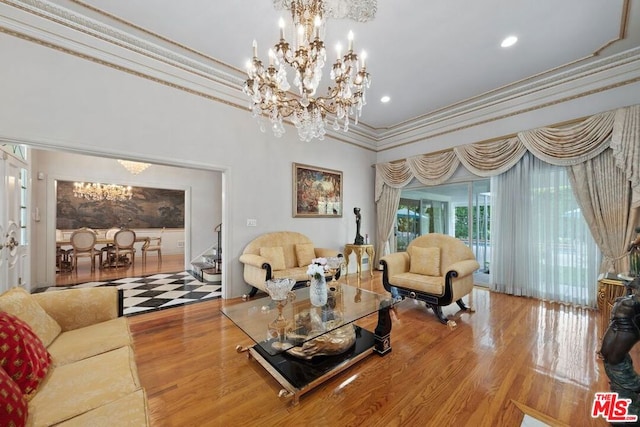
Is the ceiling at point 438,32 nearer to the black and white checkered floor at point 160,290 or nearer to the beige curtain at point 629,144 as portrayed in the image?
the beige curtain at point 629,144

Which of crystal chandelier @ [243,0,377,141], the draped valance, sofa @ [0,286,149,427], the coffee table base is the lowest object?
the coffee table base

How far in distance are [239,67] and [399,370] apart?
12.9 feet

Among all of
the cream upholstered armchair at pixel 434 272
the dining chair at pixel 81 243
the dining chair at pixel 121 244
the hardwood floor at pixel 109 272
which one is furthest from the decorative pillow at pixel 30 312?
the dining chair at pixel 121 244

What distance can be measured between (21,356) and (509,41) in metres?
4.73

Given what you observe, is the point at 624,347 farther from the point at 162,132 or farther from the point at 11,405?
the point at 162,132

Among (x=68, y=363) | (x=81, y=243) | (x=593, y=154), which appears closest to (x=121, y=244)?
(x=81, y=243)

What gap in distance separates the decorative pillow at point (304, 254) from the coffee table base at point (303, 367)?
198 centimetres

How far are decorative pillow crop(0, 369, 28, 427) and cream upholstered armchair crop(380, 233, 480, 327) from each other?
316 centimetres

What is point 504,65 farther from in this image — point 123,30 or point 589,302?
point 123,30

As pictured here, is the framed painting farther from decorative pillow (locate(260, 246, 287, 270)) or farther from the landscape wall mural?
the landscape wall mural

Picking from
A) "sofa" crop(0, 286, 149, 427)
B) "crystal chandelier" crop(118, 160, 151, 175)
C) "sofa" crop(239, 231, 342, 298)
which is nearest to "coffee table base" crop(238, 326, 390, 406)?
"sofa" crop(0, 286, 149, 427)

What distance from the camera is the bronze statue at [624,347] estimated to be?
1.11 m

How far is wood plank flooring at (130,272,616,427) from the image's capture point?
1.54m

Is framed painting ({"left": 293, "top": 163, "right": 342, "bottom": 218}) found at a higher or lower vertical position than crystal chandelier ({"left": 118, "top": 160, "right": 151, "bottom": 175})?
lower
